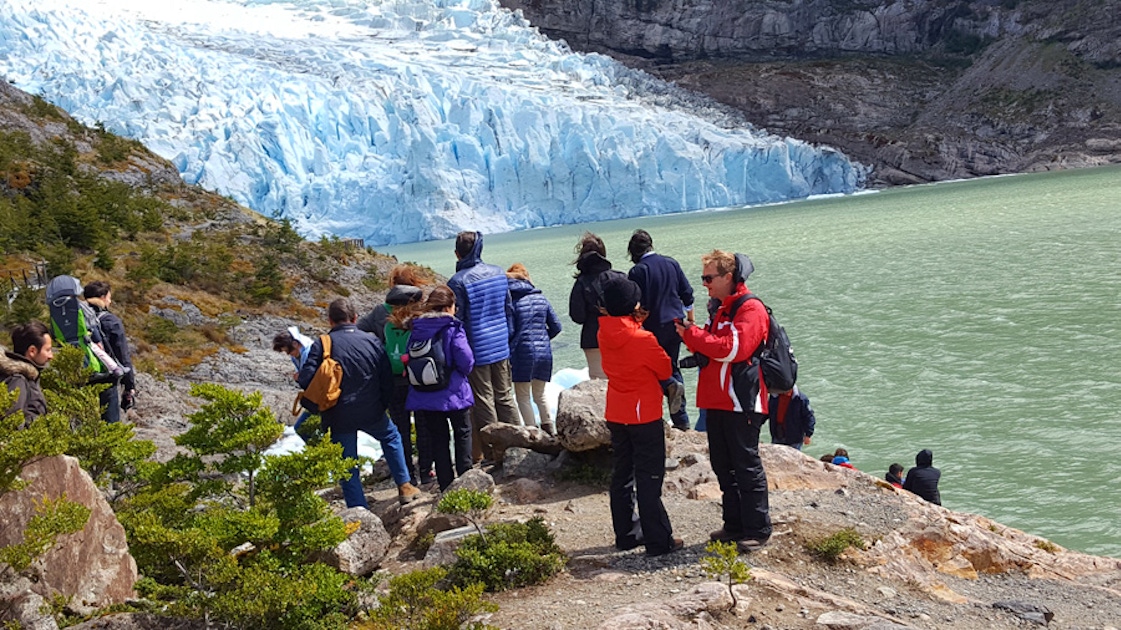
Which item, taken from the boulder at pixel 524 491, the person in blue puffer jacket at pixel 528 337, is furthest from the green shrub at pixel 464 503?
the person in blue puffer jacket at pixel 528 337

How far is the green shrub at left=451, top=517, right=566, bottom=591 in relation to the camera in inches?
164

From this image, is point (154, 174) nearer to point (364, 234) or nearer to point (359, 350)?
point (359, 350)

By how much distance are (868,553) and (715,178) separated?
51.0m

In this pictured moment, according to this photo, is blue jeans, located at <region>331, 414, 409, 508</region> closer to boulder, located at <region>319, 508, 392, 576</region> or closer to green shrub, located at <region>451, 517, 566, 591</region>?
boulder, located at <region>319, 508, 392, 576</region>

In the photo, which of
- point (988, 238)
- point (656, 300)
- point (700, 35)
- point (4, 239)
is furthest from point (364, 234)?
point (700, 35)

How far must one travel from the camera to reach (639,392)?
4496mm

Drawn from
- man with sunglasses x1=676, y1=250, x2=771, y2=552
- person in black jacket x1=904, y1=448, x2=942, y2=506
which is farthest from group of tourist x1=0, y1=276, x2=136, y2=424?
person in black jacket x1=904, y1=448, x2=942, y2=506

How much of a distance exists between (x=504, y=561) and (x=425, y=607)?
0.72 meters

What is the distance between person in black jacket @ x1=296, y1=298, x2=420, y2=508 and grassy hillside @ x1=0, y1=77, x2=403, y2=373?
638 centimetres

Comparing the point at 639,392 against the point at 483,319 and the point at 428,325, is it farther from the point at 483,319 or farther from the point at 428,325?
the point at 483,319

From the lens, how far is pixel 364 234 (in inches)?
1848

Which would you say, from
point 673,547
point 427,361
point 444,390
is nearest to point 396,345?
point 427,361

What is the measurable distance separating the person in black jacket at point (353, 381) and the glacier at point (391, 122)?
1474 inches

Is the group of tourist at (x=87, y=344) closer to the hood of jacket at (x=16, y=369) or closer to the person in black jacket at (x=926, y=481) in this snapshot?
the hood of jacket at (x=16, y=369)
